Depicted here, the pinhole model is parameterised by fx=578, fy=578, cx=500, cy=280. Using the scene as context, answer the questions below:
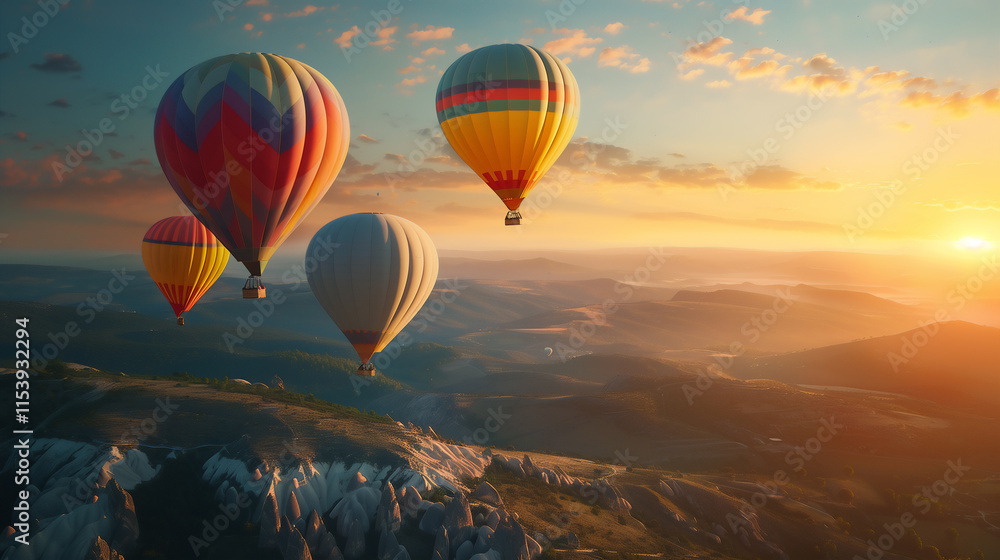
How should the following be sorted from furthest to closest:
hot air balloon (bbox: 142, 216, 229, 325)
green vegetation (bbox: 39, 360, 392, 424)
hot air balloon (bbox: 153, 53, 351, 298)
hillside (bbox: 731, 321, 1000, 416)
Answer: hillside (bbox: 731, 321, 1000, 416) → hot air balloon (bbox: 142, 216, 229, 325) → green vegetation (bbox: 39, 360, 392, 424) → hot air balloon (bbox: 153, 53, 351, 298)

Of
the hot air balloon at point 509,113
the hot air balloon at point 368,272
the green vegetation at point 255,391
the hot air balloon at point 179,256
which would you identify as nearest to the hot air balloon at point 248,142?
the hot air balloon at point 368,272

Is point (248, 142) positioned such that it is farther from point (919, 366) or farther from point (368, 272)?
point (919, 366)

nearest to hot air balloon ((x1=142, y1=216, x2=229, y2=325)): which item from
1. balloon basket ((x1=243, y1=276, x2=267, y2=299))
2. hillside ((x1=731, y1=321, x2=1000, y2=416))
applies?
balloon basket ((x1=243, y1=276, x2=267, y2=299))

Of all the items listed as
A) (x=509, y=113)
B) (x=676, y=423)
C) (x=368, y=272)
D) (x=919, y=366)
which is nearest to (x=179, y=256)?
(x=368, y=272)

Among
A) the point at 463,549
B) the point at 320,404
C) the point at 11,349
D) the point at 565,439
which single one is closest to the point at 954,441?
the point at 565,439

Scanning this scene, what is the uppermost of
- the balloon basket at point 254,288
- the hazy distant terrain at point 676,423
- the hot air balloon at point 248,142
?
the hot air balloon at point 248,142

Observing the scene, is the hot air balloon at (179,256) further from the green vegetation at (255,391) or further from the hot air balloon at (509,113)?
the hot air balloon at (509,113)

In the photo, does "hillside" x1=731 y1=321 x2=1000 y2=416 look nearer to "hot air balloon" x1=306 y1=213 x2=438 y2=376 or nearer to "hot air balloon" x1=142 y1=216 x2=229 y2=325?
"hot air balloon" x1=306 y1=213 x2=438 y2=376
